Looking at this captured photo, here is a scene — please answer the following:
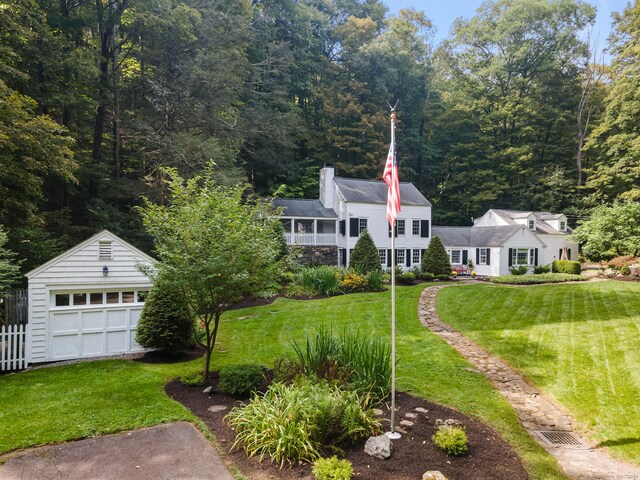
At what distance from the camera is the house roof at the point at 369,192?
2602cm

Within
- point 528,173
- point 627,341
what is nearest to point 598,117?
point 528,173

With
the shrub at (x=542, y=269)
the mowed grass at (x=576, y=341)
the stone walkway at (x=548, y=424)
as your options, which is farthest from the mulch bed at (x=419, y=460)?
the shrub at (x=542, y=269)

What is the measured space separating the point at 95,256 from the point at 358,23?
36125 millimetres

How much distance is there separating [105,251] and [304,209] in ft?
56.6

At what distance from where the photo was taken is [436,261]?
22.7 meters

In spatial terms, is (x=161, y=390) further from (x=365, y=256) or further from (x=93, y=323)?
(x=365, y=256)

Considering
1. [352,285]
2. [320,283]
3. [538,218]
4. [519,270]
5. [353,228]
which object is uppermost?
[538,218]

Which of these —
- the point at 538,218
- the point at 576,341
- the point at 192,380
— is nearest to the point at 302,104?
the point at 538,218

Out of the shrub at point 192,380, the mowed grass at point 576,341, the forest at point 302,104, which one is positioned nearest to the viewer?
the mowed grass at point 576,341

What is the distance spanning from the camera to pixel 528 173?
3697 cm

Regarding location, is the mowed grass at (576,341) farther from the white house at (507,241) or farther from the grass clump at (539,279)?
the white house at (507,241)

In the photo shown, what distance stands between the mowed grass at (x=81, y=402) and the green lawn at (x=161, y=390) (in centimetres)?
1

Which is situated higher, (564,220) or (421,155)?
(421,155)

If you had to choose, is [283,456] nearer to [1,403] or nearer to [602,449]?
[602,449]
